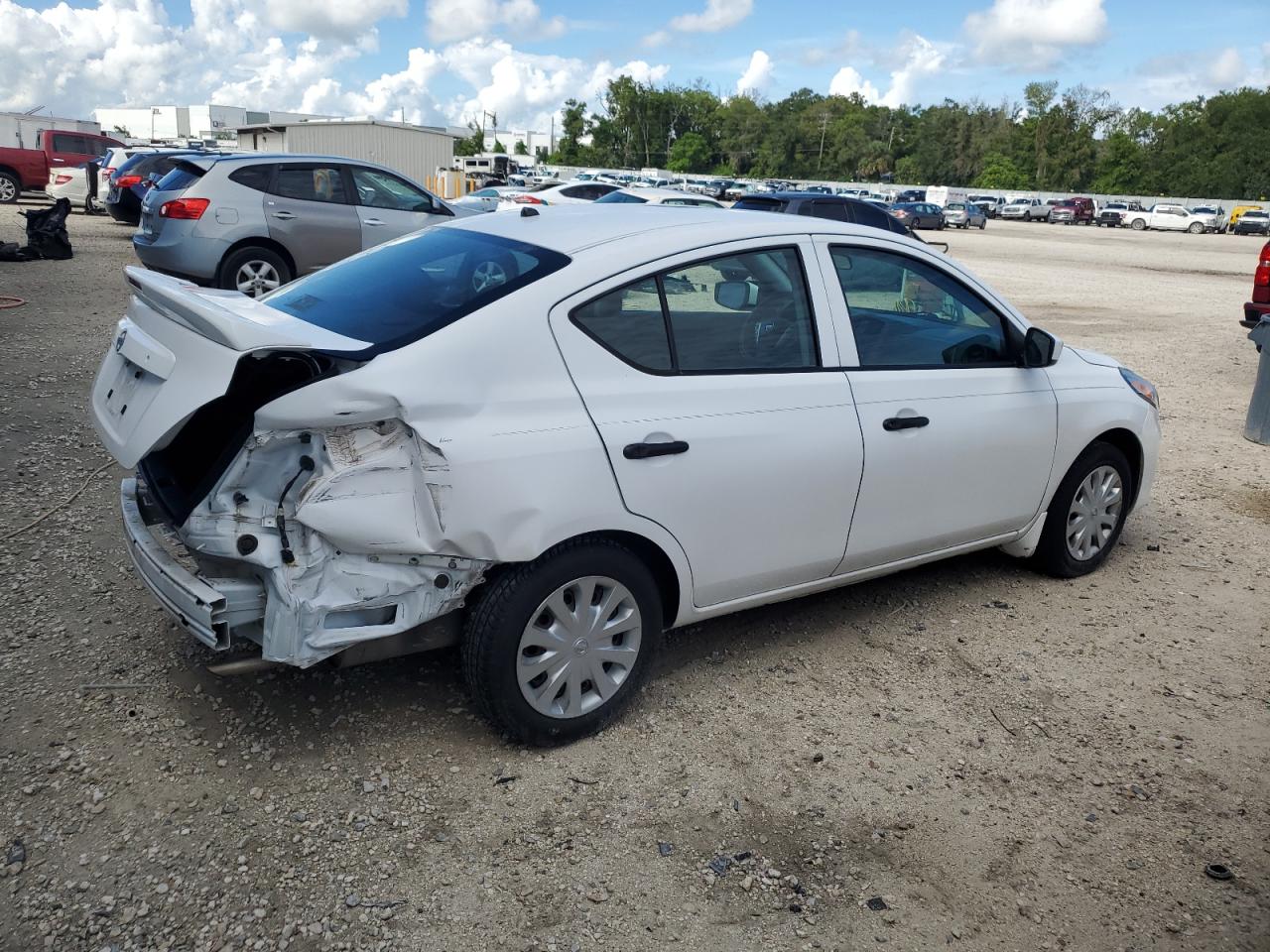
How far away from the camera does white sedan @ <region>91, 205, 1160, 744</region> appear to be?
9.73 feet

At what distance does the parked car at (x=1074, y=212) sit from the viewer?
5909cm

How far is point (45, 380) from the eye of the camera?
7805 mm

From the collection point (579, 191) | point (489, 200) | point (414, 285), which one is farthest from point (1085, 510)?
point (579, 191)

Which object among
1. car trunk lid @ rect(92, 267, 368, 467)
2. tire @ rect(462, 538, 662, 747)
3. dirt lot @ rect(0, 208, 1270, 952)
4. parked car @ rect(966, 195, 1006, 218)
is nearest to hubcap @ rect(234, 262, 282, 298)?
dirt lot @ rect(0, 208, 1270, 952)

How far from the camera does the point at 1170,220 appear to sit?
53.7 metres

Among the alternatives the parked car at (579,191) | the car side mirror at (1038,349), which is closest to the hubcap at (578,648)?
the car side mirror at (1038,349)

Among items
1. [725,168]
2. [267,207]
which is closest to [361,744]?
[267,207]

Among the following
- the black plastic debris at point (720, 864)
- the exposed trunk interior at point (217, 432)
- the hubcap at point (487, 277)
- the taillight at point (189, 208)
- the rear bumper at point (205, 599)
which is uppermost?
the hubcap at point (487, 277)

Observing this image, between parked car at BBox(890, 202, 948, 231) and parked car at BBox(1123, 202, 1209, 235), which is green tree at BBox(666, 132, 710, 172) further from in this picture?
parked car at BBox(890, 202, 948, 231)

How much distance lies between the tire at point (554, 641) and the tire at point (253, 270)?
29.7ft

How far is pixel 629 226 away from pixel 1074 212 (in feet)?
205

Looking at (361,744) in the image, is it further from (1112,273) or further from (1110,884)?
(1112,273)

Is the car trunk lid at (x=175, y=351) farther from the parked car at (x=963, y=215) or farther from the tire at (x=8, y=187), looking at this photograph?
the parked car at (x=963, y=215)

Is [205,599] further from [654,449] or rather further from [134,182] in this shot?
[134,182]
